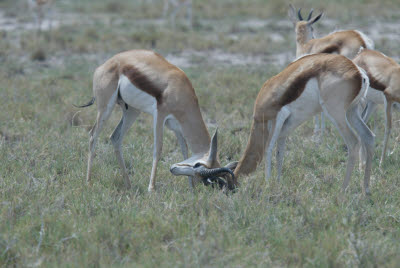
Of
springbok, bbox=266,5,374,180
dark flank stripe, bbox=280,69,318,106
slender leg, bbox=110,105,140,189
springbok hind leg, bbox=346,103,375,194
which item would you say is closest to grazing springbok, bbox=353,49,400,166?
springbok, bbox=266,5,374,180

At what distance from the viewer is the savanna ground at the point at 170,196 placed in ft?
12.3

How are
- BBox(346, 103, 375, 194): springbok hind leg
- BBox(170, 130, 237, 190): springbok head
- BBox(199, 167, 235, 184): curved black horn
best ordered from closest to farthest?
BBox(199, 167, 235, 184): curved black horn → BBox(170, 130, 237, 190): springbok head → BBox(346, 103, 375, 194): springbok hind leg

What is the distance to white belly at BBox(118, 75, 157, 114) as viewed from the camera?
17.7 ft

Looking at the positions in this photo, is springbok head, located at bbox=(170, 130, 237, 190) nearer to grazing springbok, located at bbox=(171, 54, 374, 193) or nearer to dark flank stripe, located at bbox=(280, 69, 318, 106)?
grazing springbok, located at bbox=(171, 54, 374, 193)

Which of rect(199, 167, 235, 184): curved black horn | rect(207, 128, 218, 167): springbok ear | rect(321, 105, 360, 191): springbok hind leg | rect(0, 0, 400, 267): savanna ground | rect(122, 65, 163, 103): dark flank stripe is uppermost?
rect(122, 65, 163, 103): dark flank stripe

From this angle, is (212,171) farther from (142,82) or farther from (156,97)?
(142,82)

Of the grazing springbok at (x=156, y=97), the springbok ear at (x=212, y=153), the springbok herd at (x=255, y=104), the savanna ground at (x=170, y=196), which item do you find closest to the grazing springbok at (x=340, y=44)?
the savanna ground at (x=170, y=196)

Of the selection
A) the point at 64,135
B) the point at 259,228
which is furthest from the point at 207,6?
the point at 259,228

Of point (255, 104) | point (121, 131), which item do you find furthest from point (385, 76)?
point (121, 131)

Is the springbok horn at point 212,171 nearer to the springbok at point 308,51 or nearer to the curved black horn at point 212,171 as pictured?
the curved black horn at point 212,171

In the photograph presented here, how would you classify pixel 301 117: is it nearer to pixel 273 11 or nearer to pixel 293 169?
pixel 293 169

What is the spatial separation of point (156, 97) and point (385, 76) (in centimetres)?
277

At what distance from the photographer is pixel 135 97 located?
17.9 ft

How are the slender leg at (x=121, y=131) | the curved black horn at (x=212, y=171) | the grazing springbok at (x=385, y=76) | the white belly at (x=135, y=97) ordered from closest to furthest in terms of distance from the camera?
the curved black horn at (x=212, y=171) < the white belly at (x=135, y=97) < the slender leg at (x=121, y=131) < the grazing springbok at (x=385, y=76)
